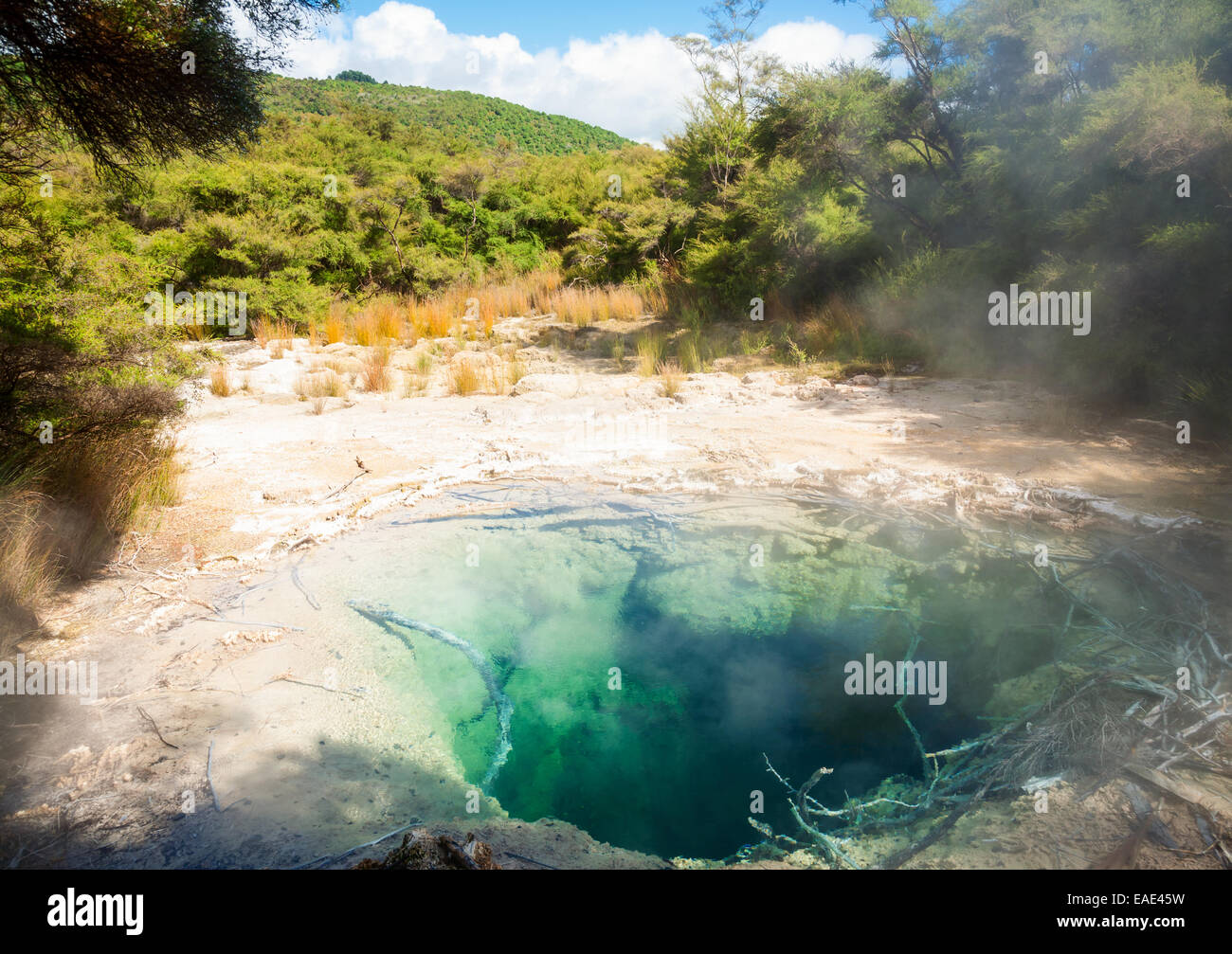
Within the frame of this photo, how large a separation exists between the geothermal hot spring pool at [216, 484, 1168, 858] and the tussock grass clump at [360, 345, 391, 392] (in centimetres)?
455

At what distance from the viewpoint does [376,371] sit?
9328mm

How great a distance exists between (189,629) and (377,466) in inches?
104

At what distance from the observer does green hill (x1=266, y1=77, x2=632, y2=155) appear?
38688mm

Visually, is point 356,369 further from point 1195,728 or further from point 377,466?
point 1195,728

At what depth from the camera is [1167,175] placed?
551cm

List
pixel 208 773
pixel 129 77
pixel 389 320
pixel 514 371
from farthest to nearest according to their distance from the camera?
pixel 389 320 → pixel 514 371 → pixel 129 77 → pixel 208 773

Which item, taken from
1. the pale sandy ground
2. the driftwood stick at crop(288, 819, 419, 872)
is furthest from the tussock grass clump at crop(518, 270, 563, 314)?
the driftwood stick at crop(288, 819, 419, 872)

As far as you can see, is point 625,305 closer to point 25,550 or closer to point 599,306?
point 599,306

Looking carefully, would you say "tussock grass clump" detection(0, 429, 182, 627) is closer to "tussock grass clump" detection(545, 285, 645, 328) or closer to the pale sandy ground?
the pale sandy ground

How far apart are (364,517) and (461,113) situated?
45436mm

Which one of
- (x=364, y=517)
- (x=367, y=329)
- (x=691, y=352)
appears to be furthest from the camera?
(x=367, y=329)

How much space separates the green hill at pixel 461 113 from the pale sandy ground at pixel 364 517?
34391mm

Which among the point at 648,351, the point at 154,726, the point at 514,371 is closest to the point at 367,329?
the point at 514,371
